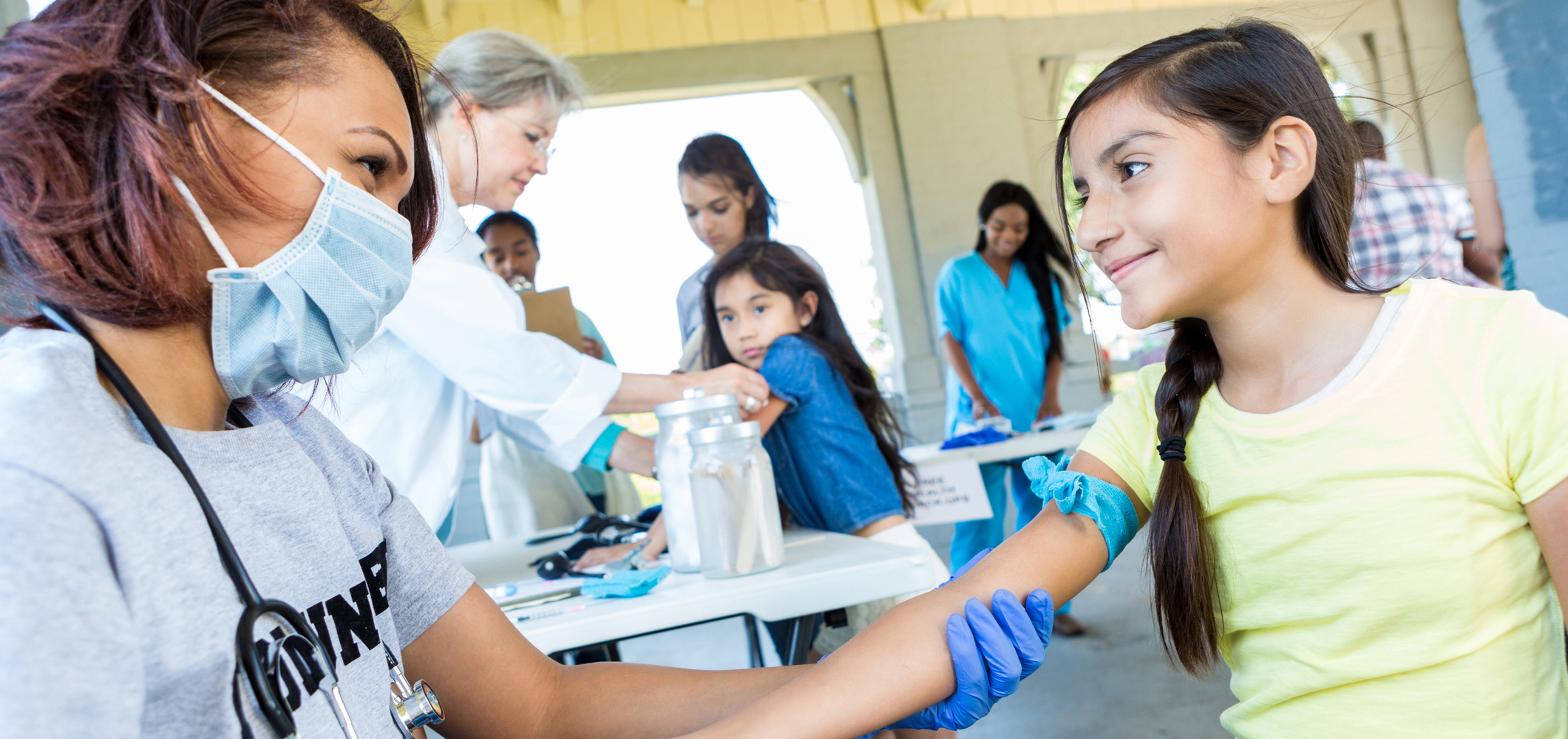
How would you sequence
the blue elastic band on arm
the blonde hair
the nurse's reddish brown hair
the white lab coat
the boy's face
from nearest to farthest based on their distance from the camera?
the nurse's reddish brown hair
the white lab coat
the blue elastic band on arm
the blonde hair
the boy's face

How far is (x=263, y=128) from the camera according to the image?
69 centimetres

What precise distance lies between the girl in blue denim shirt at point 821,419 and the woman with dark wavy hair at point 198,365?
3.45 ft

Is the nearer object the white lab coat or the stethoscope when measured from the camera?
the stethoscope

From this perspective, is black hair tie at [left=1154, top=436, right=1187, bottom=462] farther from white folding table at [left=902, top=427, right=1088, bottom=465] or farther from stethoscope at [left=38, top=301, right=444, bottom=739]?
white folding table at [left=902, top=427, right=1088, bottom=465]

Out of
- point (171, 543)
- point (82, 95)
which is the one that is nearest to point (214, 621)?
point (171, 543)

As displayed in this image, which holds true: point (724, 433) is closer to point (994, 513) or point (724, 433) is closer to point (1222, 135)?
point (1222, 135)

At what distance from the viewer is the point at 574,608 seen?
49.3 inches

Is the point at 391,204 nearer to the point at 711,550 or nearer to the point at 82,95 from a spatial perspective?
the point at 82,95

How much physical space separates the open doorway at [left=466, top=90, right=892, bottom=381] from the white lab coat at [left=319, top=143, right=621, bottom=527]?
11.8ft

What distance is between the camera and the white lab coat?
1.70 m

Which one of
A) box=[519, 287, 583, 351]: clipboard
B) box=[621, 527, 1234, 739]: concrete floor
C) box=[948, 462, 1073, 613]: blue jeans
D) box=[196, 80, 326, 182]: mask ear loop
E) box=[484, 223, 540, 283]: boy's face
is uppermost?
box=[484, 223, 540, 283]: boy's face

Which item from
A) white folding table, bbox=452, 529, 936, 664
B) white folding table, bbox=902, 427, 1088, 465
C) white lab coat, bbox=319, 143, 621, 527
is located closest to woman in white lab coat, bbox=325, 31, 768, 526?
white lab coat, bbox=319, 143, 621, 527

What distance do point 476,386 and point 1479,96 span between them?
6.64 ft

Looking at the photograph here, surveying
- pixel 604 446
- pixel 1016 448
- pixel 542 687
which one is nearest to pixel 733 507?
pixel 542 687
